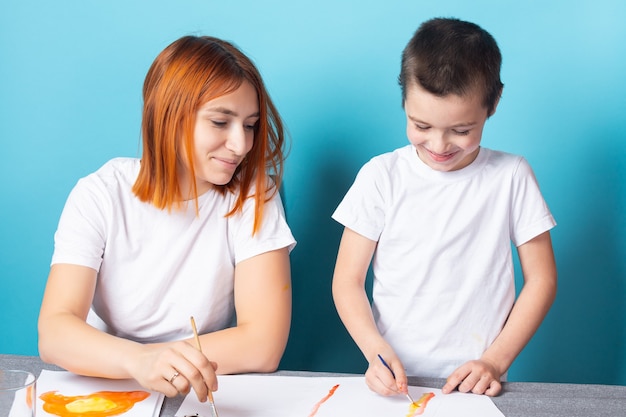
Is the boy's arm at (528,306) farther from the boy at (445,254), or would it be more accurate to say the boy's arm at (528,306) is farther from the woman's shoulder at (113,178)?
the woman's shoulder at (113,178)

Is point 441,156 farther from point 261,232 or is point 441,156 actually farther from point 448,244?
point 261,232

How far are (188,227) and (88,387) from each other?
37cm

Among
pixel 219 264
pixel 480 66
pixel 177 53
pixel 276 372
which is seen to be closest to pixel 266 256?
pixel 219 264

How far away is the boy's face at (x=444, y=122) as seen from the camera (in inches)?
45.3

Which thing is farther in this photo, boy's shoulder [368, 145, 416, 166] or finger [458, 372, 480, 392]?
boy's shoulder [368, 145, 416, 166]

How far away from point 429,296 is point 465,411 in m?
0.34

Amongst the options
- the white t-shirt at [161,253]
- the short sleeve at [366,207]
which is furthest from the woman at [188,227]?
the short sleeve at [366,207]

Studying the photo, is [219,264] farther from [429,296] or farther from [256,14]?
[256,14]

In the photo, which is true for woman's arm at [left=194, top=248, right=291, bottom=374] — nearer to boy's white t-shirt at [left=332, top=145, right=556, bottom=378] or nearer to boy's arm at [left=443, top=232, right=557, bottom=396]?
boy's white t-shirt at [left=332, top=145, right=556, bottom=378]

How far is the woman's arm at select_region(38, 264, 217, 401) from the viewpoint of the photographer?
959 mm

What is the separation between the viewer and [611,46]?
61.4 inches

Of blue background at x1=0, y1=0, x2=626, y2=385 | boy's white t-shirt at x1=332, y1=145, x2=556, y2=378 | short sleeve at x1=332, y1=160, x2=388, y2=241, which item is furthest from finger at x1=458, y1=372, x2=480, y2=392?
blue background at x1=0, y1=0, x2=626, y2=385

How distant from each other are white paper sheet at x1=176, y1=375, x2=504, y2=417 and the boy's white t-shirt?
24cm

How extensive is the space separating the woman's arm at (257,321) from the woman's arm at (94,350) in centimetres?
12
